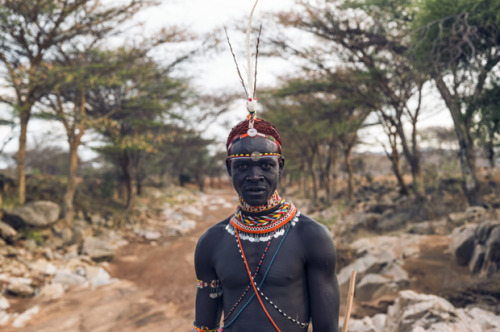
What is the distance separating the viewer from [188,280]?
30.8 ft

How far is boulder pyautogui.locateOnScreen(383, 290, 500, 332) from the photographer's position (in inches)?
158

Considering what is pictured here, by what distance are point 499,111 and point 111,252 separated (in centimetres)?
1069

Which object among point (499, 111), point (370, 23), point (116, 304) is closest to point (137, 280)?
point (116, 304)

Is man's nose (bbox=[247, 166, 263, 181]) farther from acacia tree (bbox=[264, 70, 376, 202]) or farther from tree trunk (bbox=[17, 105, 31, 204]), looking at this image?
tree trunk (bbox=[17, 105, 31, 204])

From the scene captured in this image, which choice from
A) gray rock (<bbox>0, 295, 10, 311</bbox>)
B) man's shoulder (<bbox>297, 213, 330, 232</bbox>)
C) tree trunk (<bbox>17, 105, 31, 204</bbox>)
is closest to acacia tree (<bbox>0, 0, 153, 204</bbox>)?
tree trunk (<bbox>17, 105, 31, 204</bbox>)

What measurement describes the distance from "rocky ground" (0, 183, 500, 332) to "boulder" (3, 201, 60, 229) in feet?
1.54

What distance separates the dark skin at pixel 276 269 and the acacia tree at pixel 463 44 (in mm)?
6446

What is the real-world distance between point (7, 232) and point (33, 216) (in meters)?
1.03

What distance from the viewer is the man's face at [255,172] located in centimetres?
209

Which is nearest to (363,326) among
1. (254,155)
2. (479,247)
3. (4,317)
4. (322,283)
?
(479,247)

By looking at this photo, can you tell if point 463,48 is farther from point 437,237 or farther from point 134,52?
point 134,52

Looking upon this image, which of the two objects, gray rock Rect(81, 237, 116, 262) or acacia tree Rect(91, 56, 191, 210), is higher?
acacia tree Rect(91, 56, 191, 210)

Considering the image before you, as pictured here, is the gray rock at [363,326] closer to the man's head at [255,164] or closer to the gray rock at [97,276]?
the man's head at [255,164]

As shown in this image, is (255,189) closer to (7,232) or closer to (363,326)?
(363,326)
